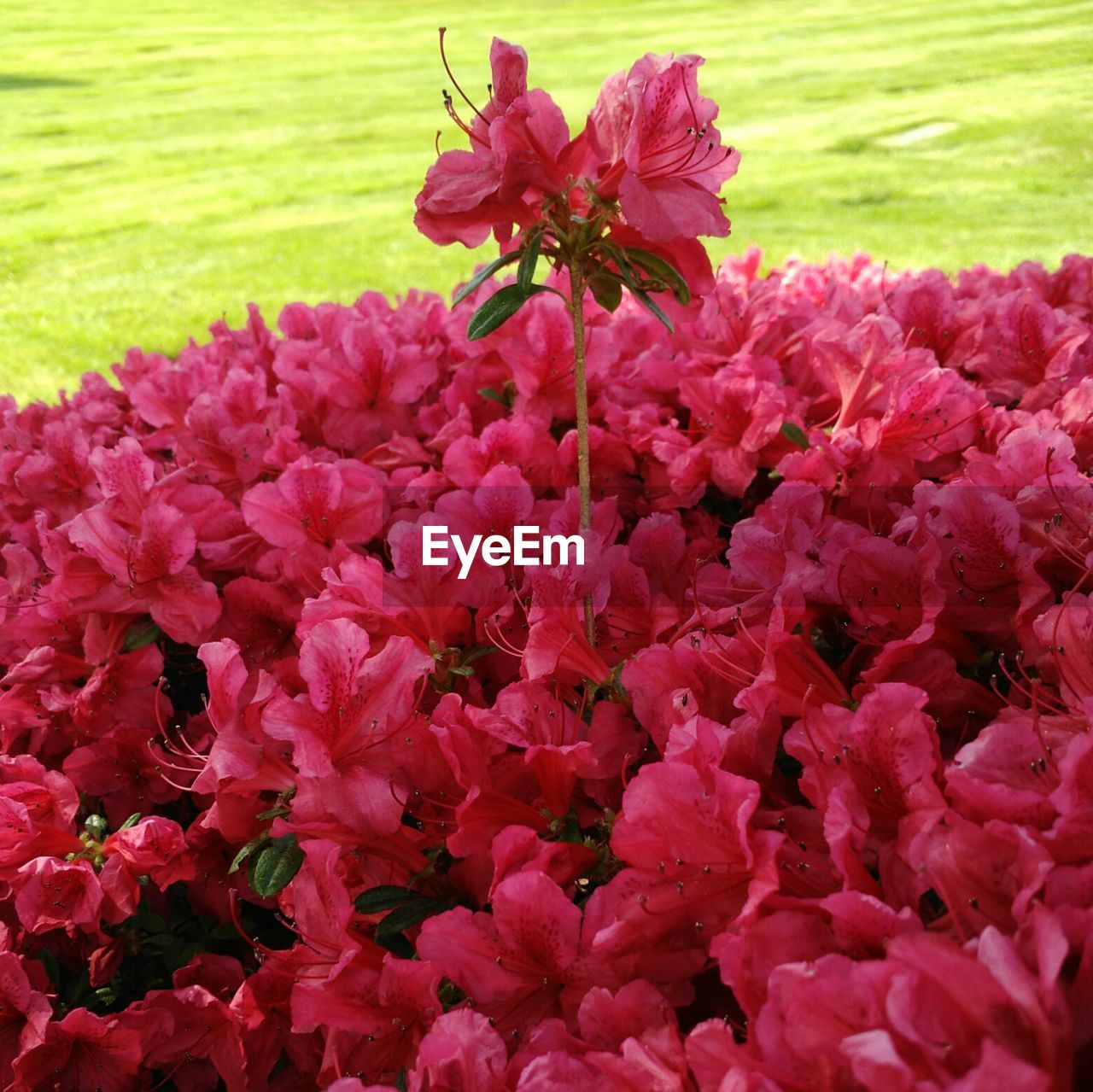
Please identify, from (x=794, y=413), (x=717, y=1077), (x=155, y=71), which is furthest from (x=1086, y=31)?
(x=155, y=71)

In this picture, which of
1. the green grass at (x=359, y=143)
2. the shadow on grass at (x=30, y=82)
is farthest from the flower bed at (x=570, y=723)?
the shadow on grass at (x=30, y=82)

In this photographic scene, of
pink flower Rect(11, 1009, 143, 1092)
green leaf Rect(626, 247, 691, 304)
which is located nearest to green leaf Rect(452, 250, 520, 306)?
green leaf Rect(626, 247, 691, 304)

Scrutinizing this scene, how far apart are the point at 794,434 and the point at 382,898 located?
0.80 meters

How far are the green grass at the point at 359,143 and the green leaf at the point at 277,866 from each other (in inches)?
149

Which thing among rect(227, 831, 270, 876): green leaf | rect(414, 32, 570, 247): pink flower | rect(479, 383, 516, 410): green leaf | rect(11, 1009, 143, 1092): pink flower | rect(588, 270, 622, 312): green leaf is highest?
rect(414, 32, 570, 247): pink flower

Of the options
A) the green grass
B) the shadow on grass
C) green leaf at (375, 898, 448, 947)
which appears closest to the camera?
green leaf at (375, 898, 448, 947)

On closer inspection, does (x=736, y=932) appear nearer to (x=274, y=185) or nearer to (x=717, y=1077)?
(x=717, y=1077)

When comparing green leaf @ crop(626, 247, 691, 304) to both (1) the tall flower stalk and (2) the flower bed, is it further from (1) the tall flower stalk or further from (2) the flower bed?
(2) the flower bed

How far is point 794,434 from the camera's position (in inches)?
58.4

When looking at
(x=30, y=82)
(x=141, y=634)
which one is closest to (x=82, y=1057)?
(x=141, y=634)

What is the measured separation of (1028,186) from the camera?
5328mm

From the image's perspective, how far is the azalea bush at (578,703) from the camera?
756 millimetres

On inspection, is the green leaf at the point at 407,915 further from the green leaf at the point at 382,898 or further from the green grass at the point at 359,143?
the green grass at the point at 359,143

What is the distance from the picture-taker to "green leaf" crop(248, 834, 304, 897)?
1.02 m
